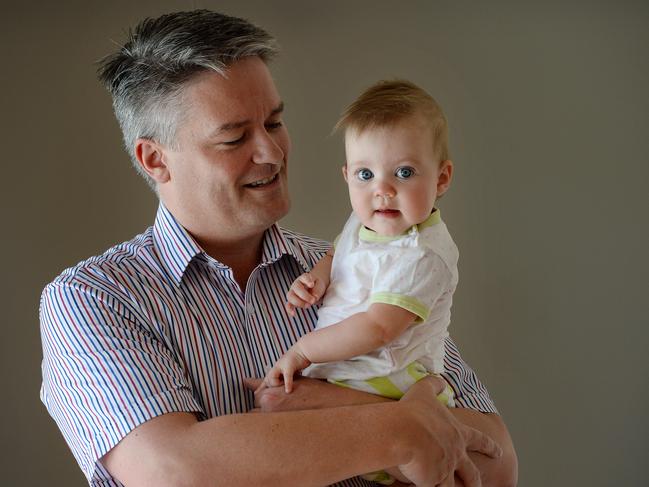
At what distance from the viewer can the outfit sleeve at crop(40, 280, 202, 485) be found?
1.67m

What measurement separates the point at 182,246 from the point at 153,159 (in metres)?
0.28

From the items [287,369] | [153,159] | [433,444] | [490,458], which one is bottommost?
[490,458]

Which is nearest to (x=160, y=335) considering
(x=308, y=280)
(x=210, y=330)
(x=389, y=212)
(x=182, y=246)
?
(x=210, y=330)

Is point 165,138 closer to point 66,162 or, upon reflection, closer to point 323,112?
point 66,162

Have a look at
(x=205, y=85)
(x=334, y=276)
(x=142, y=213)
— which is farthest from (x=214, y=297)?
(x=142, y=213)

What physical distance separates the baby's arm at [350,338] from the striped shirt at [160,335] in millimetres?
184

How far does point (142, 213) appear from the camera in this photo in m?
3.19

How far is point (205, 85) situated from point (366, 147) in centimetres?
49

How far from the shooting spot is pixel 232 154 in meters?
2.00

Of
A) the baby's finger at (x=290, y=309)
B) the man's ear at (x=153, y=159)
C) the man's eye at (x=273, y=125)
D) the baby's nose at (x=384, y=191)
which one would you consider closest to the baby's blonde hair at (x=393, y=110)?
the baby's nose at (x=384, y=191)

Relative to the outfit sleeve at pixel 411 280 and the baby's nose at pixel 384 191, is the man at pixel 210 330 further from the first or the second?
the baby's nose at pixel 384 191

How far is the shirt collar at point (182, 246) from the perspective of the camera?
78.1 inches

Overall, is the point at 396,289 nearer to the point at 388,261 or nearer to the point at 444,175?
the point at 388,261

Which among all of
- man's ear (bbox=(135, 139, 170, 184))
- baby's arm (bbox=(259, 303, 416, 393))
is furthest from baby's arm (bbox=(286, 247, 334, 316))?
man's ear (bbox=(135, 139, 170, 184))
